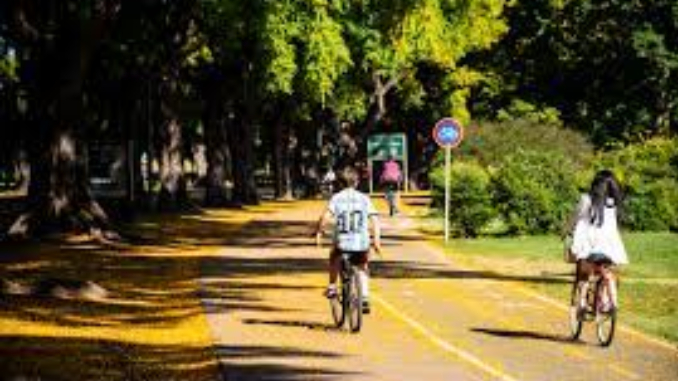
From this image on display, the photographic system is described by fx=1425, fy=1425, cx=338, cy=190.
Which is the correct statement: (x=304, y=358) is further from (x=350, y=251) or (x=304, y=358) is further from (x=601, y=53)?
(x=601, y=53)

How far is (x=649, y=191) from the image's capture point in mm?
41938

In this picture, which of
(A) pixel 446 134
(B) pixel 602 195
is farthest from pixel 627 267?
(B) pixel 602 195

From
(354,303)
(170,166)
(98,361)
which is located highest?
(170,166)

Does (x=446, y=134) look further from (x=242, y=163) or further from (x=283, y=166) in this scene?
(x=283, y=166)

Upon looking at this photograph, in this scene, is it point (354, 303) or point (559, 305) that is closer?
point (354, 303)

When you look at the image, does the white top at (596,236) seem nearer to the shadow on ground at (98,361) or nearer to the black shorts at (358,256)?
the black shorts at (358,256)

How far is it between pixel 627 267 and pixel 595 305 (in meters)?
13.0

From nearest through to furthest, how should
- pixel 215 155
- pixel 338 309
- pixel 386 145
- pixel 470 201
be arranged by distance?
pixel 338 309 < pixel 470 201 < pixel 215 155 < pixel 386 145

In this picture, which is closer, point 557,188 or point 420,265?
point 420,265

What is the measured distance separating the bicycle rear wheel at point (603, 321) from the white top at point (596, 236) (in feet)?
1.20

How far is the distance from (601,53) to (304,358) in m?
61.5

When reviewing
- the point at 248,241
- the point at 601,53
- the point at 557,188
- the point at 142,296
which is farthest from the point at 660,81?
the point at 142,296

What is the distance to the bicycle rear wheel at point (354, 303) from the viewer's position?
17.3 metres

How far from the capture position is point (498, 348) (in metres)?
16.3
